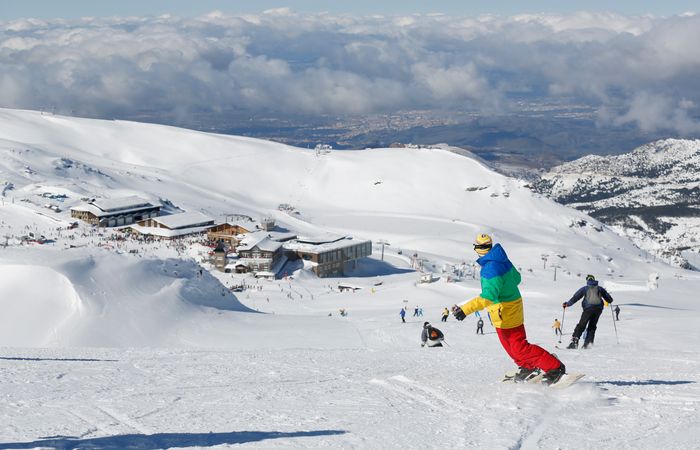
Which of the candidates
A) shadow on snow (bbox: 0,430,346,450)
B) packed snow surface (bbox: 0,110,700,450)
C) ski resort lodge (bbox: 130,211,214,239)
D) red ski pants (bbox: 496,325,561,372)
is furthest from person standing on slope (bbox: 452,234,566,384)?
ski resort lodge (bbox: 130,211,214,239)

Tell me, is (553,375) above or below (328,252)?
above

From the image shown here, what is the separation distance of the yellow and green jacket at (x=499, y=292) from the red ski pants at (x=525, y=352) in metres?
0.11

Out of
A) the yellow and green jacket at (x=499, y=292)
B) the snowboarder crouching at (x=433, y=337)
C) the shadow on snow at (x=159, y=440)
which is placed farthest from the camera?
the snowboarder crouching at (x=433, y=337)

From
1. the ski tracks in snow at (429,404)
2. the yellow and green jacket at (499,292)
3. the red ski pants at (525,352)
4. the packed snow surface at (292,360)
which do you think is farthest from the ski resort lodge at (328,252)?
the yellow and green jacket at (499,292)

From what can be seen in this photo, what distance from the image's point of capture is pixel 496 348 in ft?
51.6

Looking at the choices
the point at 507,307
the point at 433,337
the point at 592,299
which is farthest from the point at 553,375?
the point at 433,337

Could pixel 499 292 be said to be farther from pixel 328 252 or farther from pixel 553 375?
pixel 328 252

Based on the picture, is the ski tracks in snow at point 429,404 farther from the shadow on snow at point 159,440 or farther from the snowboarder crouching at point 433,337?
the snowboarder crouching at point 433,337

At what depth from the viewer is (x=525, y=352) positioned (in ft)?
26.1

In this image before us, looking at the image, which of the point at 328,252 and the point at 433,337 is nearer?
the point at 433,337

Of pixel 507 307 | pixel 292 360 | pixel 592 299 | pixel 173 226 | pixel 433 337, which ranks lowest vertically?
pixel 173 226

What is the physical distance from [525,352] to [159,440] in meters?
3.99

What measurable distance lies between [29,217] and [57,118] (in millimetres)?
73055

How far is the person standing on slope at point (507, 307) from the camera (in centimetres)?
776
